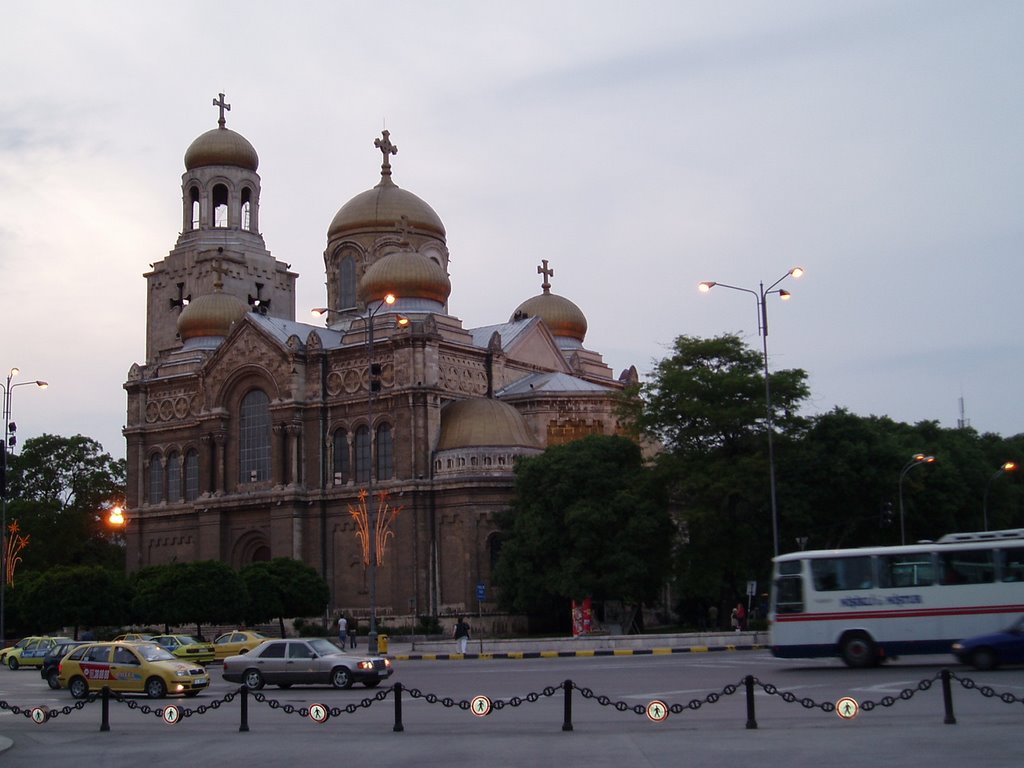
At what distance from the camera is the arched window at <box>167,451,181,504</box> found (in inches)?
3068

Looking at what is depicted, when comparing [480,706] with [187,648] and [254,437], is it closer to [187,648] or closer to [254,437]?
[187,648]

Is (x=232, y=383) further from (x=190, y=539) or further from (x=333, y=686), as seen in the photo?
(x=333, y=686)

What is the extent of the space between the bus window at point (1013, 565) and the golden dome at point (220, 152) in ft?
208

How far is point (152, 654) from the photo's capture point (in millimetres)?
30766

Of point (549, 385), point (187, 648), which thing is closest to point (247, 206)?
point (549, 385)

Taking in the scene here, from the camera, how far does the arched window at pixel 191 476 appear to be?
77000 mm

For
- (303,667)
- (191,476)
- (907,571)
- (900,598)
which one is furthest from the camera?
(191,476)

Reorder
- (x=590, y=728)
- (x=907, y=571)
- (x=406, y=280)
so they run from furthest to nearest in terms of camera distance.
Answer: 1. (x=406, y=280)
2. (x=907, y=571)
3. (x=590, y=728)

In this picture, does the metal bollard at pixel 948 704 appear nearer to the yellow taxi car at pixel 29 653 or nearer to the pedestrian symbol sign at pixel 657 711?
the pedestrian symbol sign at pixel 657 711

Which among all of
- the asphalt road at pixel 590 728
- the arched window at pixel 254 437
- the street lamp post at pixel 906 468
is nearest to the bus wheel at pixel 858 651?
the asphalt road at pixel 590 728

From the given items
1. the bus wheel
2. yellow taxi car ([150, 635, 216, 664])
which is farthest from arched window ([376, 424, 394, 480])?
the bus wheel

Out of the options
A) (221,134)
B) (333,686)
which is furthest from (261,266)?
(333,686)

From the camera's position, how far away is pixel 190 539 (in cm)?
7638

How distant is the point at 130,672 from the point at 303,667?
3.96 m
